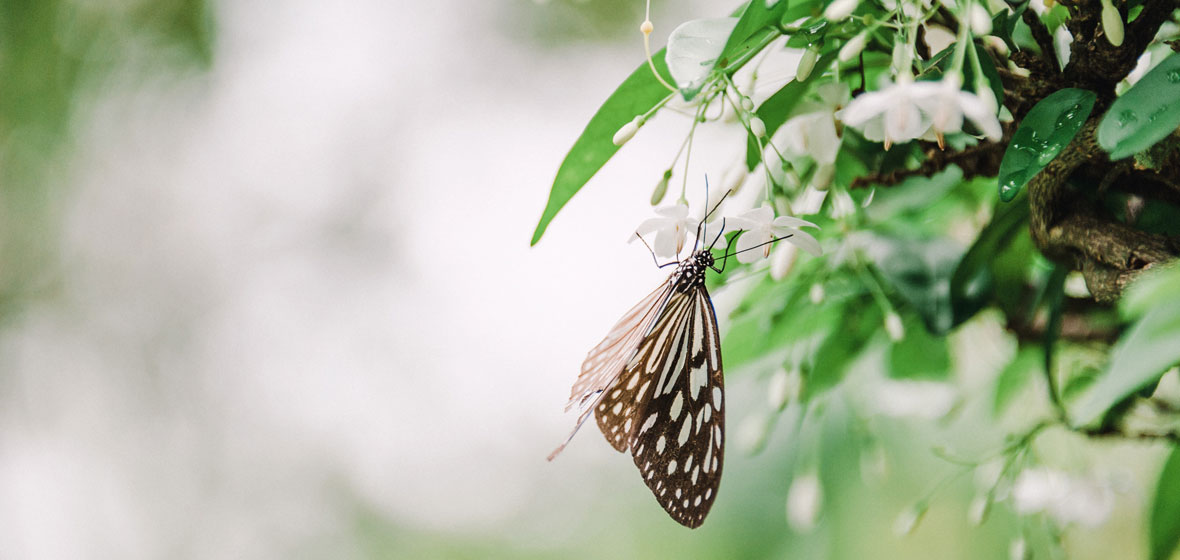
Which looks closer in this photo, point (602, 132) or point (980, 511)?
point (602, 132)

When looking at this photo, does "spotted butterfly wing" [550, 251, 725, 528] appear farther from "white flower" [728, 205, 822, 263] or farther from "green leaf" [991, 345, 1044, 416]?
"green leaf" [991, 345, 1044, 416]

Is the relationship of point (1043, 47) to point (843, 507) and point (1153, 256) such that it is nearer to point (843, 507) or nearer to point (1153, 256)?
point (1153, 256)

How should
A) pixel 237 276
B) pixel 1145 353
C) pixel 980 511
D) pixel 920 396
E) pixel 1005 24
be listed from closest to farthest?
pixel 1145 353
pixel 1005 24
pixel 980 511
pixel 920 396
pixel 237 276

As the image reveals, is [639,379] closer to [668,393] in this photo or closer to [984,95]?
[668,393]

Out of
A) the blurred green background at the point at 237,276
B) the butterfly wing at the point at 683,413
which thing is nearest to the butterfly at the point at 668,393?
the butterfly wing at the point at 683,413

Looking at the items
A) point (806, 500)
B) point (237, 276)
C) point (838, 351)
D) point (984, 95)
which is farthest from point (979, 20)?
point (237, 276)

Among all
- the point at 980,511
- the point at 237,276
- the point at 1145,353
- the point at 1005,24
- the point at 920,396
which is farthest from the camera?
the point at 237,276

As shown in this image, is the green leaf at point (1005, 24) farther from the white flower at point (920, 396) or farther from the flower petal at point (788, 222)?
the white flower at point (920, 396)
